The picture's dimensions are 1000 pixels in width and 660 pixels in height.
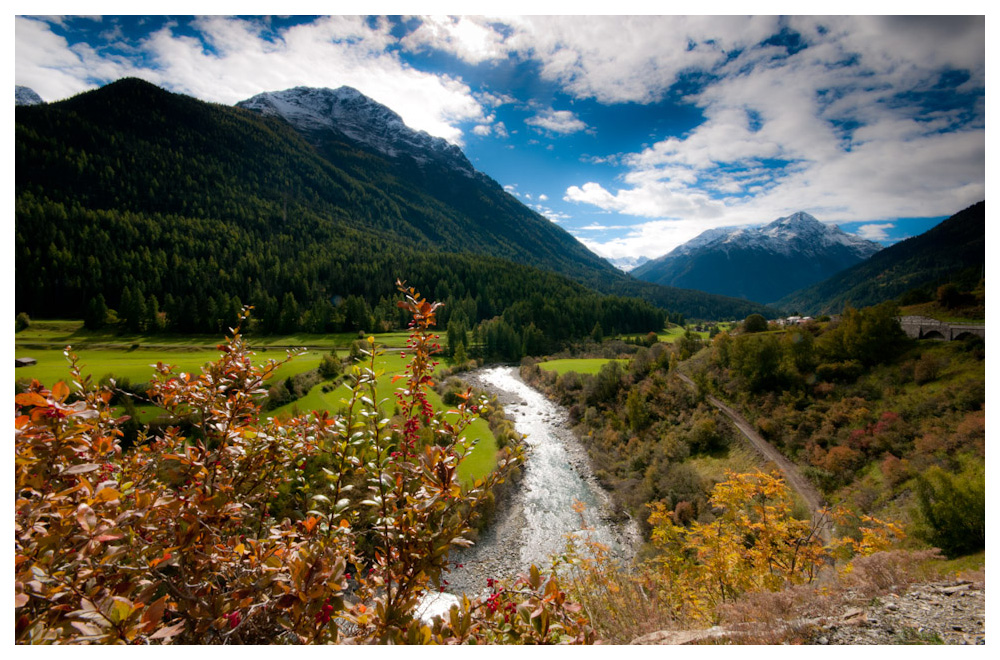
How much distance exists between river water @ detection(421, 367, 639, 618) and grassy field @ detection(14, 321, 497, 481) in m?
3.06

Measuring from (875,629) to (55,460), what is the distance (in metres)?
7.73

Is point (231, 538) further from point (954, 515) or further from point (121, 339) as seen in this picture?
point (121, 339)

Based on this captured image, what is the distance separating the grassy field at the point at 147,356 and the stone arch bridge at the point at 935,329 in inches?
1109

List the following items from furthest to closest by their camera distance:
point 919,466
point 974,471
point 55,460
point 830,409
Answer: point 830,409, point 919,466, point 974,471, point 55,460

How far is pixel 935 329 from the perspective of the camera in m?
21.5

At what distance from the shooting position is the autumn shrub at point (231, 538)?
198cm

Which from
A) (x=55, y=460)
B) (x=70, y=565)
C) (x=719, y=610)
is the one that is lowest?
(x=719, y=610)

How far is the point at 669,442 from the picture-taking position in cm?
2277

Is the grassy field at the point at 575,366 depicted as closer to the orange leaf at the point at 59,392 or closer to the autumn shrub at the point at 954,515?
the autumn shrub at the point at 954,515

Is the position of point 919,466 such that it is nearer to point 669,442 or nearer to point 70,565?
point 669,442

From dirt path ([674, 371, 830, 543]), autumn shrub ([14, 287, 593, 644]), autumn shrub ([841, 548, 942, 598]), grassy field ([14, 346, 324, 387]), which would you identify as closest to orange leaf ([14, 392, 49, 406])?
autumn shrub ([14, 287, 593, 644])

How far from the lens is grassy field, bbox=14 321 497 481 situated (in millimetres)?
22395
